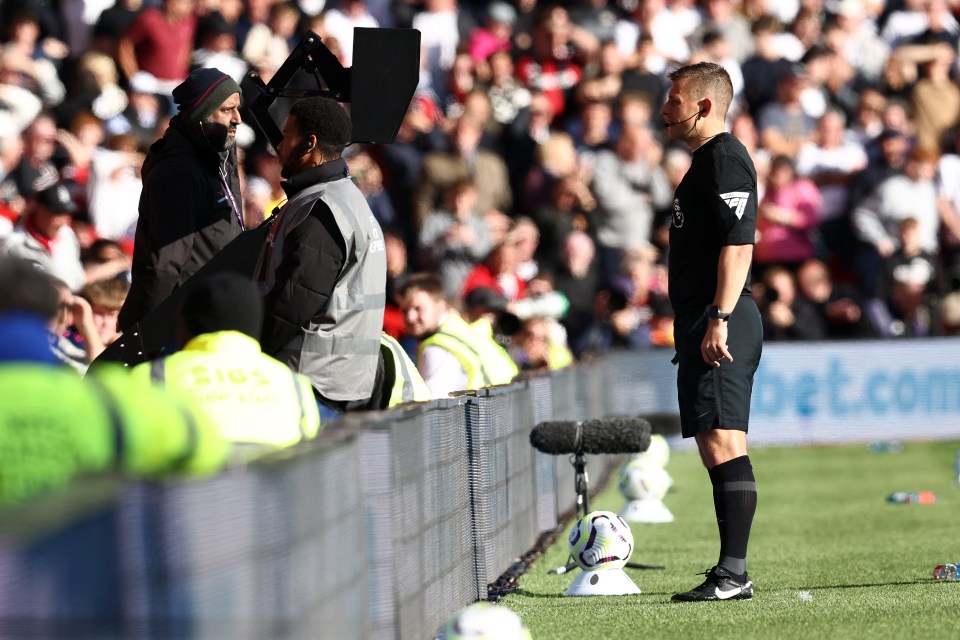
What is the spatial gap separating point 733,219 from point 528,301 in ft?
30.7

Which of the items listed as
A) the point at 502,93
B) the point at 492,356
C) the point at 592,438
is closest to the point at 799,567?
the point at 592,438

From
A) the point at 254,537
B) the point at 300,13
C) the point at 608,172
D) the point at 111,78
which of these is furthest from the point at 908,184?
the point at 254,537

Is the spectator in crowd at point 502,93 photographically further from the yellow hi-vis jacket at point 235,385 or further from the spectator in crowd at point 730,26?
the yellow hi-vis jacket at point 235,385

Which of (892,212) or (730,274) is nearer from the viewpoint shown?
(730,274)

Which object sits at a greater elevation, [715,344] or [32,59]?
[32,59]

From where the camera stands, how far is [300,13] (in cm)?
1911

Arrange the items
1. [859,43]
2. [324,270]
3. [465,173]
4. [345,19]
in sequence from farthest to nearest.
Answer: [859,43] < [345,19] < [465,173] < [324,270]

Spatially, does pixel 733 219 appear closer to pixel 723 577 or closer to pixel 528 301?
pixel 723 577

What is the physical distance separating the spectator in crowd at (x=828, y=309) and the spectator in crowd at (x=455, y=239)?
12.9ft

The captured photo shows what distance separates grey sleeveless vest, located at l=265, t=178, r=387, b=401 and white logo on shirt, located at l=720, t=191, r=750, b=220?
1.58 meters

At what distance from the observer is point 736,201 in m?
7.56

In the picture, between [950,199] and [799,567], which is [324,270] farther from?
[950,199]

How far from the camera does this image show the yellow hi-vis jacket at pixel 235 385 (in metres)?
5.48

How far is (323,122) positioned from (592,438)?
2.89 meters
